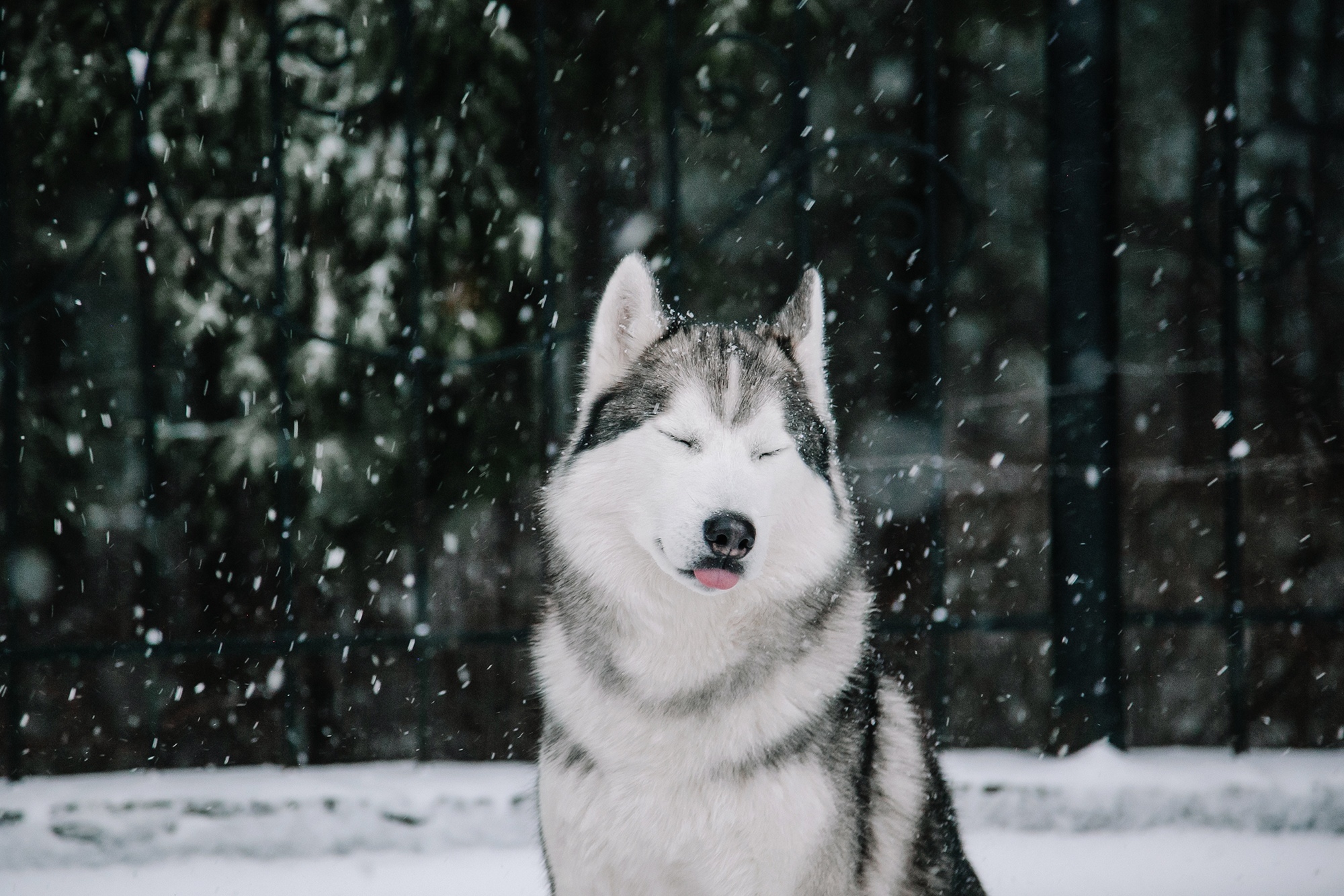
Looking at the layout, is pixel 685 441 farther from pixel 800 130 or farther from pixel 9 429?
pixel 9 429

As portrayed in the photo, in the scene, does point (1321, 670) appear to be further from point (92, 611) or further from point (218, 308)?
point (92, 611)

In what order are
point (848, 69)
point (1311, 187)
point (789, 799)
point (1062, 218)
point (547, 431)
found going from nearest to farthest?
point (789, 799) < point (1062, 218) < point (547, 431) < point (1311, 187) < point (848, 69)

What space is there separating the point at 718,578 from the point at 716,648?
0.28 meters

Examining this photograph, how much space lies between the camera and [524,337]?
13.3 feet

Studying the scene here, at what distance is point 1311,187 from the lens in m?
3.81

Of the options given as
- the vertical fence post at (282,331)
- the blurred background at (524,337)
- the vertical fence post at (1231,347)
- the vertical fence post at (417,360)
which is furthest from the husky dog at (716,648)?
the blurred background at (524,337)

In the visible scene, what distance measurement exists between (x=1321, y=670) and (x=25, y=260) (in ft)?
18.5

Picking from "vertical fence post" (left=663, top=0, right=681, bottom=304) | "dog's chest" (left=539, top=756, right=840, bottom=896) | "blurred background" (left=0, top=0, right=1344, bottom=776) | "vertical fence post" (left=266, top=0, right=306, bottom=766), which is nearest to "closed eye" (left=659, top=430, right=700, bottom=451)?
"dog's chest" (left=539, top=756, right=840, bottom=896)

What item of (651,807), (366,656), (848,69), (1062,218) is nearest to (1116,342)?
(1062,218)

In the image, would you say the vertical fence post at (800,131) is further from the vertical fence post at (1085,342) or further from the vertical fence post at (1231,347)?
the vertical fence post at (1231,347)

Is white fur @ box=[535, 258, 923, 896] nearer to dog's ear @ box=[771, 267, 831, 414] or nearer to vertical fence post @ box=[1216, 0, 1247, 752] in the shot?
dog's ear @ box=[771, 267, 831, 414]

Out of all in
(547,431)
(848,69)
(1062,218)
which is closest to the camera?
(1062,218)

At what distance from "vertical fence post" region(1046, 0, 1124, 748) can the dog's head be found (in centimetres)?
116

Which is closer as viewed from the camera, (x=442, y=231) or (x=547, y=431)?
(x=547, y=431)
